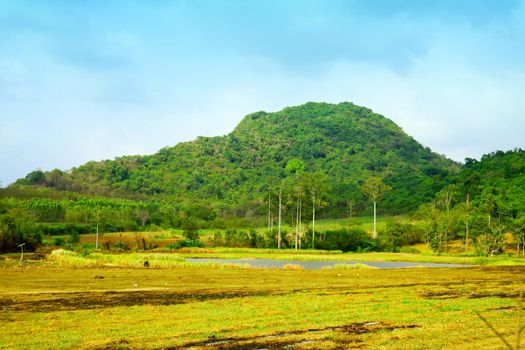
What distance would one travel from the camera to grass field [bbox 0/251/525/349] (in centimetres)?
1617

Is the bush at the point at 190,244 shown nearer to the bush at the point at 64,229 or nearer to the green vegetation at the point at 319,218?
the green vegetation at the point at 319,218

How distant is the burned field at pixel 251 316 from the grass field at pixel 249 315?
0.12 ft

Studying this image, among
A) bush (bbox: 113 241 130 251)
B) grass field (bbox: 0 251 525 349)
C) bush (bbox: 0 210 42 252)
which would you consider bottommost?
bush (bbox: 113 241 130 251)

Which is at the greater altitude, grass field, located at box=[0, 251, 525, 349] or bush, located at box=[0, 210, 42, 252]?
bush, located at box=[0, 210, 42, 252]

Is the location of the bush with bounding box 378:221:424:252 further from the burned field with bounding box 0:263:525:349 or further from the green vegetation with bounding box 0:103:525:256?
the burned field with bounding box 0:263:525:349

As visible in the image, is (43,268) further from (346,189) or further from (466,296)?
(346,189)

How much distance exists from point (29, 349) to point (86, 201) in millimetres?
135354

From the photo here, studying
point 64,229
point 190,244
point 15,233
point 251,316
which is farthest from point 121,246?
point 251,316

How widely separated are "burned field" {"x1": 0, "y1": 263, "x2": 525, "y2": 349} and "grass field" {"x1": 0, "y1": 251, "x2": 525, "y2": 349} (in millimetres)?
36

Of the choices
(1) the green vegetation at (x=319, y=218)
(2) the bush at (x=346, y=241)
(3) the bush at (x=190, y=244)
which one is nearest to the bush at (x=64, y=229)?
(1) the green vegetation at (x=319, y=218)

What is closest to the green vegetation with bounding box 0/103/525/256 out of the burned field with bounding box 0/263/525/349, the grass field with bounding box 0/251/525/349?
the grass field with bounding box 0/251/525/349

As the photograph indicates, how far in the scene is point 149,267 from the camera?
188 feet

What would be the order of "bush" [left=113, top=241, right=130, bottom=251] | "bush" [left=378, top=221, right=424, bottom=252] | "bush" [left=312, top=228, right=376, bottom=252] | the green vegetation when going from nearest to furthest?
"bush" [left=113, top=241, right=130, bottom=251]
the green vegetation
"bush" [left=378, top=221, right=424, bottom=252]
"bush" [left=312, top=228, right=376, bottom=252]

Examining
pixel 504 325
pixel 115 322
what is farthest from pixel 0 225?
pixel 504 325
